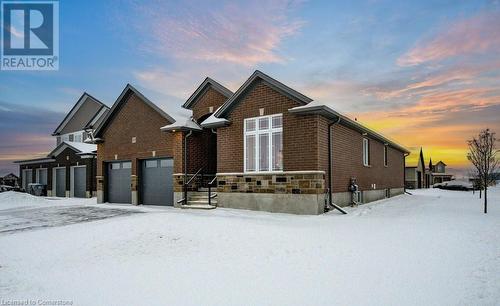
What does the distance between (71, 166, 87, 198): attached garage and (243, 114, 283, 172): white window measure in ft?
63.8

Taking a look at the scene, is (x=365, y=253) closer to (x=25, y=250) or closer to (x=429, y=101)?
(x=25, y=250)

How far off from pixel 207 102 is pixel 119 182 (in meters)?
7.55

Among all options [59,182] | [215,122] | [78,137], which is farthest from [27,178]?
[215,122]

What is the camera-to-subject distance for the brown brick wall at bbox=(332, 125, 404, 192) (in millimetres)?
14623

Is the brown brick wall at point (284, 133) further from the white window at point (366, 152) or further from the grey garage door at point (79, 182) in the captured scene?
the grey garage door at point (79, 182)

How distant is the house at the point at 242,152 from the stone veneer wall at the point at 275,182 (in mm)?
40

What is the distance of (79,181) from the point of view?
2850 cm

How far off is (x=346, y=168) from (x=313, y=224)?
5.94 meters

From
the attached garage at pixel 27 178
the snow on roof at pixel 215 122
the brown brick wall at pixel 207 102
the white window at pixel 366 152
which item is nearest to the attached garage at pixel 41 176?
the attached garage at pixel 27 178

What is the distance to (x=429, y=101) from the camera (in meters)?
18.2

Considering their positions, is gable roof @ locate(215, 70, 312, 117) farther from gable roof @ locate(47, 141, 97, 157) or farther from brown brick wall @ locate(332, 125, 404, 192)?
gable roof @ locate(47, 141, 97, 157)

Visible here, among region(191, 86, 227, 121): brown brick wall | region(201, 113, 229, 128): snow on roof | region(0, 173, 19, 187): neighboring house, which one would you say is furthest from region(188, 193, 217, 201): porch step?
region(0, 173, 19, 187): neighboring house

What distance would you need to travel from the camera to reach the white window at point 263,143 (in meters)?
13.7

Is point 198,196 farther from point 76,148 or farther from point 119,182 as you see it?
point 76,148
